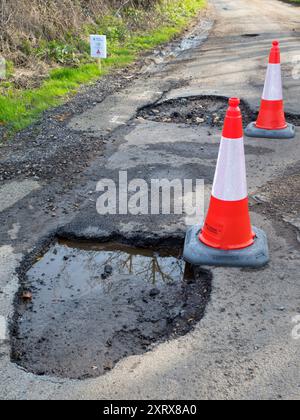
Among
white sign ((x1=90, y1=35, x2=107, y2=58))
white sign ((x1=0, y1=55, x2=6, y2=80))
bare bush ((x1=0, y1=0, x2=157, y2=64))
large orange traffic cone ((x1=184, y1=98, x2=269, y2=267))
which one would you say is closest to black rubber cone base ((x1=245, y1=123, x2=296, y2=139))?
large orange traffic cone ((x1=184, y1=98, x2=269, y2=267))

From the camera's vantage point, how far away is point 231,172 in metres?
3.75

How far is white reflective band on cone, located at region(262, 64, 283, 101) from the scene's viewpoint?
6.12 meters

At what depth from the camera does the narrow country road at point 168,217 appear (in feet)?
9.02

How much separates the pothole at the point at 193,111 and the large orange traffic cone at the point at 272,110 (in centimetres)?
57

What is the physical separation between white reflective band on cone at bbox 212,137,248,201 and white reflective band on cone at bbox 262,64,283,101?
269 cm

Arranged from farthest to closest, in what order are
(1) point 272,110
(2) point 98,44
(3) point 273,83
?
(2) point 98,44 < (1) point 272,110 < (3) point 273,83

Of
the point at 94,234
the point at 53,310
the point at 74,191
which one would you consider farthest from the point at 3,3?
the point at 53,310

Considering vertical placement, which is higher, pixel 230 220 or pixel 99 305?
pixel 230 220

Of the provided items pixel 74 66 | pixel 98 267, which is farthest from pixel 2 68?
pixel 98 267

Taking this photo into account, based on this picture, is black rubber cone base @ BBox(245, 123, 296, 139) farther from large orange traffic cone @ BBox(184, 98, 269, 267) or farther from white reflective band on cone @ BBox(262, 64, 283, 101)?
large orange traffic cone @ BBox(184, 98, 269, 267)

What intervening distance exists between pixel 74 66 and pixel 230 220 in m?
6.98

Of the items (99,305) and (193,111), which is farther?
(193,111)

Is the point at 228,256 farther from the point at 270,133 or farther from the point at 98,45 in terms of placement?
the point at 98,45

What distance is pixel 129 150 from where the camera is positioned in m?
6.01
